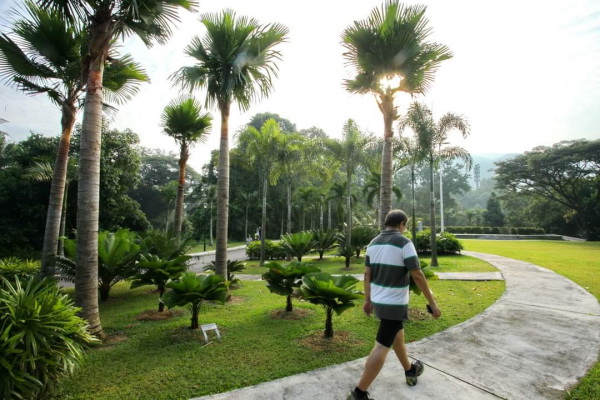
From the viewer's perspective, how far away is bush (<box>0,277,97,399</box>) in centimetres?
239

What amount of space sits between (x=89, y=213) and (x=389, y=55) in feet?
21.1

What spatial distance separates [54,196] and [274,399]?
6690 millimetres

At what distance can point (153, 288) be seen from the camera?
8.97 metres

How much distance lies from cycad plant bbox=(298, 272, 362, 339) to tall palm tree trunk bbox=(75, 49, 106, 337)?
296 centimetres

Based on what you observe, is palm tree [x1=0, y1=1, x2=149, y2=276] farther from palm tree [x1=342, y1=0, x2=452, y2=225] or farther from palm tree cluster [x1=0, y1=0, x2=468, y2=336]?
palm tree [x1=342, y1=0, x2=452, y2=225]

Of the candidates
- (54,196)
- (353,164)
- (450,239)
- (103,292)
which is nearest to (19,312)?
(54,196)

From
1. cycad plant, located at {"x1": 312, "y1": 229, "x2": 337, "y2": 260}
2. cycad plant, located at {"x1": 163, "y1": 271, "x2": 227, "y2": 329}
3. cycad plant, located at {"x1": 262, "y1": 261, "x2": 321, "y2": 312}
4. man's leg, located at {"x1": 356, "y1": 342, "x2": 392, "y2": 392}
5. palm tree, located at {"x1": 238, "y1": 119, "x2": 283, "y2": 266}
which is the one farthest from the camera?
cycad plant, located at {"x1": 312, "y1": 229, "x2": 337, "y2": 260}

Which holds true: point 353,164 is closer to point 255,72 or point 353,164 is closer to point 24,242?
point 255,72

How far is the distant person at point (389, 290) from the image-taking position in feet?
8.70

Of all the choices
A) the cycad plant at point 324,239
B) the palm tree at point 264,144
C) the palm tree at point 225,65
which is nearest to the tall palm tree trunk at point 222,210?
the palm tree at point 225,65

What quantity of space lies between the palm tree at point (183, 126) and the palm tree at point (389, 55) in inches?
199

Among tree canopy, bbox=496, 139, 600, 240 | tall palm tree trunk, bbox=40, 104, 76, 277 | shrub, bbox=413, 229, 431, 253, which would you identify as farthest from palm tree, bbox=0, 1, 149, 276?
tree canopy, bbox=496, 139, 600, 240

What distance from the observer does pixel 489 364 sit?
347 cm

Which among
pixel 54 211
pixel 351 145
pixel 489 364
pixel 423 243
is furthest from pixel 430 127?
pixel 54 211
